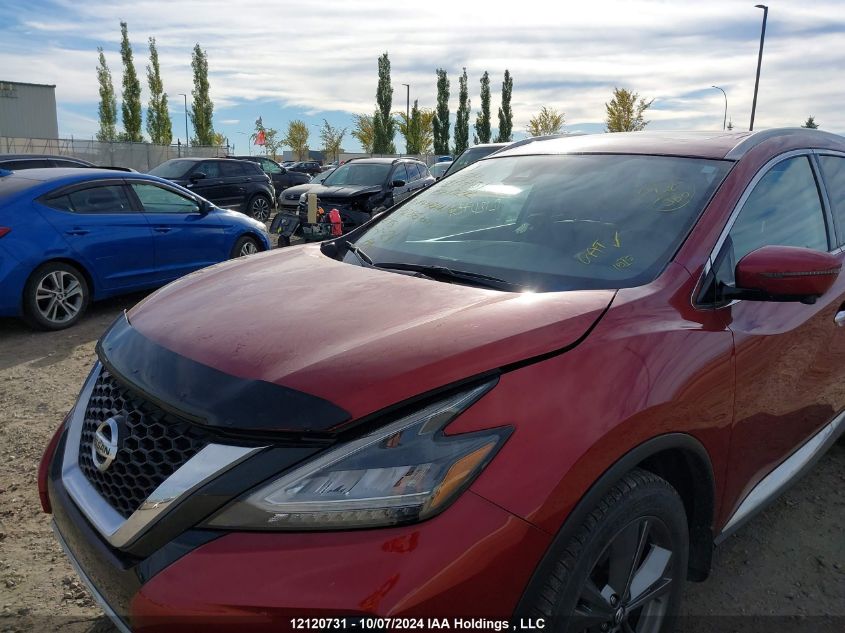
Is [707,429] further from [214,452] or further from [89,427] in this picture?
[89,427]

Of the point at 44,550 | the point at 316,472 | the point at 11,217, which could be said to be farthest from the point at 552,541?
the point at 11,217

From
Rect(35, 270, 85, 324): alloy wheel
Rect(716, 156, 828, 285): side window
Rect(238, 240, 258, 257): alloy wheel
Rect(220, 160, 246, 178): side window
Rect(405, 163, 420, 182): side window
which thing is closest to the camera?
Rect(716, 156, 828, 285): side window

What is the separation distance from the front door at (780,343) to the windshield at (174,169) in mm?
13730

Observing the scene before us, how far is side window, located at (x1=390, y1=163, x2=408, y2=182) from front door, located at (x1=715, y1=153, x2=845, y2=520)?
1031cm

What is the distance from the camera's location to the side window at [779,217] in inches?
89.0

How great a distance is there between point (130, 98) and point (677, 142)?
51.0 meters

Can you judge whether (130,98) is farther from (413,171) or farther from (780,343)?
(780,343)

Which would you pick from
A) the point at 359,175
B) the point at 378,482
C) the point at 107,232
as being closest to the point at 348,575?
the point at 378,482

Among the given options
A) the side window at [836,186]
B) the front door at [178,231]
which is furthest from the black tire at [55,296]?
the side window at [836,186]

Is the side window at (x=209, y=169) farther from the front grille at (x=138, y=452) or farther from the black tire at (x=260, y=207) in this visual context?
the front grille at (x=138, y=452)

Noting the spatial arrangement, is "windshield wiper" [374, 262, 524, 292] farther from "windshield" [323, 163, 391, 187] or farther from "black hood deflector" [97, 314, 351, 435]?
"windshield" [323, 163, 391, 187]

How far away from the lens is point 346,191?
1188 cm

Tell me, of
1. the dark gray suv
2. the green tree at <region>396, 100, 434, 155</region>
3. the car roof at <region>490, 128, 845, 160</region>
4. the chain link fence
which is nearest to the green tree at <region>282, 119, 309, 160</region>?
the green tree at <region>396, 100, 434, 155</region>

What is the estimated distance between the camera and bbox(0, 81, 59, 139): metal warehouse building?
4159cm
